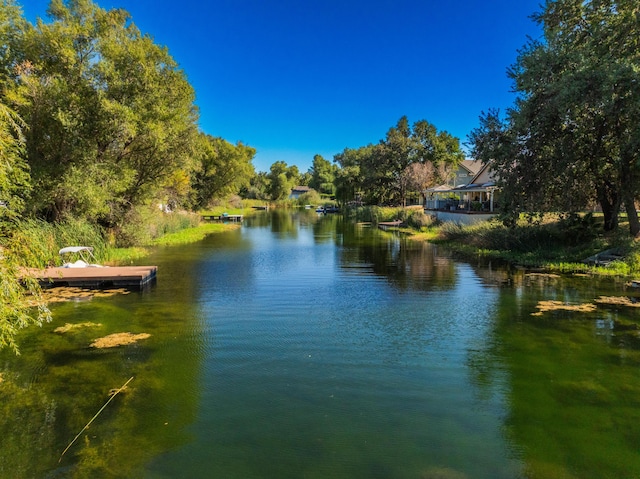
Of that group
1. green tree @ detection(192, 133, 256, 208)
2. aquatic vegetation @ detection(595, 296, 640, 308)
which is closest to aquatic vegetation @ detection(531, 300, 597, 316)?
aquatic vegetation @ detection(595, 296, 640, 308)

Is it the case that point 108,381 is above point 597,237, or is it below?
below

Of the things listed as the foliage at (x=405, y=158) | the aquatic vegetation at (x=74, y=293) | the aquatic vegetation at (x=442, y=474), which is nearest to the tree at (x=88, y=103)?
the aquatic vegetation at (x=74, y=293)

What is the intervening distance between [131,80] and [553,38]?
17.9 m

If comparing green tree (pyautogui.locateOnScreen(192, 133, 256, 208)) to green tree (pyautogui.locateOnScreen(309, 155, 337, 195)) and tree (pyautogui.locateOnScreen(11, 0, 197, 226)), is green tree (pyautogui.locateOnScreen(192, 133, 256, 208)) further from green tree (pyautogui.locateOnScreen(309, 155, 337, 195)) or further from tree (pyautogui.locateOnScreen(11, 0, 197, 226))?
green tree (pyautogui.locateOnScreen(309, 155, 337, 195))

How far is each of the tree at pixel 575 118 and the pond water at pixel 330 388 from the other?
6.02 metres

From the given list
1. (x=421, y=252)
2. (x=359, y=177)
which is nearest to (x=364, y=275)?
(x=421, y=252)

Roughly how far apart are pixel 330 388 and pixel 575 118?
52.3 ft

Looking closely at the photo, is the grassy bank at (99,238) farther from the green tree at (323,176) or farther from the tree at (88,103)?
the green tree at (323,176)

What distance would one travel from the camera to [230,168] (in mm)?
56250

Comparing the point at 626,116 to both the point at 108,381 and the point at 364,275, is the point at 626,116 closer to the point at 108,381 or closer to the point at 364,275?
the point at 364,275

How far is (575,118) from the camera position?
55.5ft

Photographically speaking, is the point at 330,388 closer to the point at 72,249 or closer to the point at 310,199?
the point at 72,249

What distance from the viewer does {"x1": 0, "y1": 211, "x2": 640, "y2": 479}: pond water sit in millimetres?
5102

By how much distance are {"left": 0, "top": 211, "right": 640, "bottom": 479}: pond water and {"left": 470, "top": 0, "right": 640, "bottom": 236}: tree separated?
602 cm
